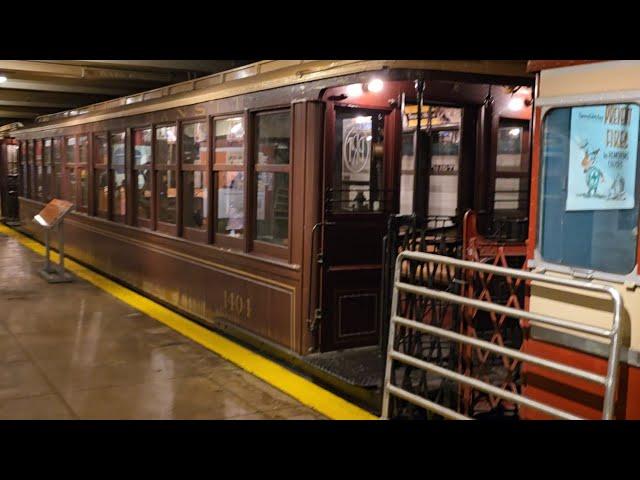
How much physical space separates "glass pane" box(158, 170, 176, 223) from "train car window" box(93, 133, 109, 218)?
7.77 ft

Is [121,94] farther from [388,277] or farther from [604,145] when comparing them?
[604,145]

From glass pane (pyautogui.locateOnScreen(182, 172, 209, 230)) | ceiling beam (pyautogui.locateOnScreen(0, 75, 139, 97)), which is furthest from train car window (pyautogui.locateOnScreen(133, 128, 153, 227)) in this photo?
ceiling beam (pyautogui.locateOnScreen(0, 75, 139, 97))

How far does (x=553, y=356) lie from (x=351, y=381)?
179 cm

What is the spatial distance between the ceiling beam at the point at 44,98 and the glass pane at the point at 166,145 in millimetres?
4709

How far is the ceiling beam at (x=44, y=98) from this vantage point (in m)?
12.1

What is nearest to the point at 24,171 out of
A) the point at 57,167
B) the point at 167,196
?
the point at 57,167

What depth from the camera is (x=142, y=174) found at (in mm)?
9039

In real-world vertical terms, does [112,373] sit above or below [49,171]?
below

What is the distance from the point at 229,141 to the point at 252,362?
2.24m

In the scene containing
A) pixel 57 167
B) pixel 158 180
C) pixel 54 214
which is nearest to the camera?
pixel 158 180

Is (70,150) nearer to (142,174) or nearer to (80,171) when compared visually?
(80,171)

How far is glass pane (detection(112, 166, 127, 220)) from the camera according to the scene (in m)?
9.80

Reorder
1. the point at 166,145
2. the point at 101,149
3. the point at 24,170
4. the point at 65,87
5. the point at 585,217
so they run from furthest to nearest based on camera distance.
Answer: the point at 24,170 → the point at 65,87 → the point at 101,149 → the point at 166,145 → the point at 585,217

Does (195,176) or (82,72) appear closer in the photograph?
(195,176)
